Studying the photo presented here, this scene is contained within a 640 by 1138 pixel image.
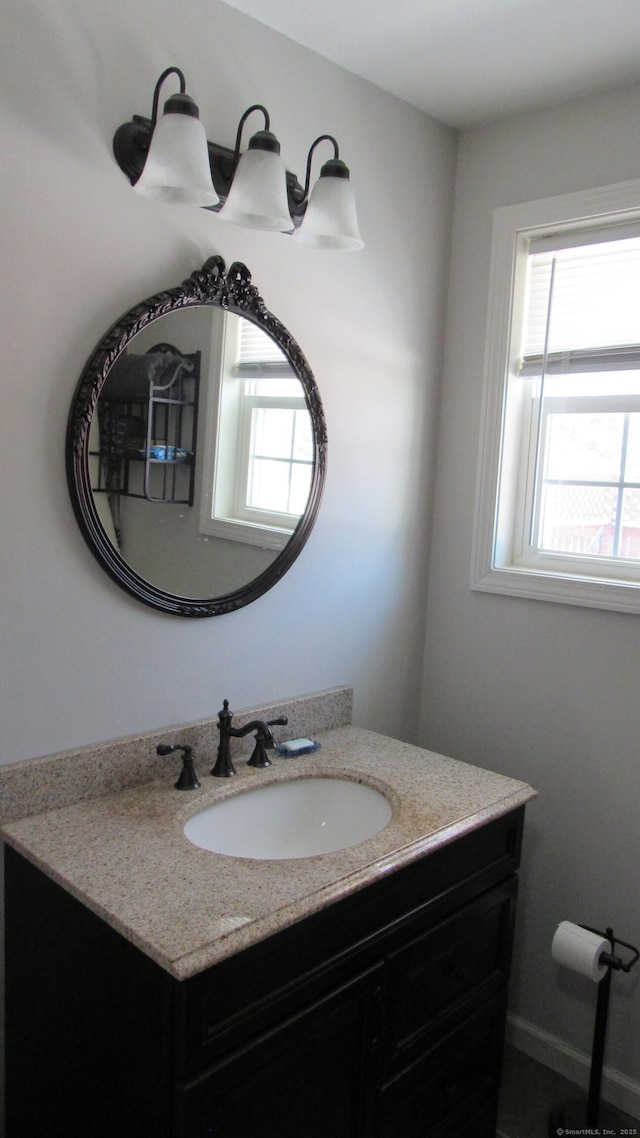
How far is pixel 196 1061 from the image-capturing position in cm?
113

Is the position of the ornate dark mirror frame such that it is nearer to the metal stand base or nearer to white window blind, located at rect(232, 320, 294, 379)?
white window blind, located at rect(232, 320, 294, 379)

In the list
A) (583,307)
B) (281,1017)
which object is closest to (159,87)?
(583,307)

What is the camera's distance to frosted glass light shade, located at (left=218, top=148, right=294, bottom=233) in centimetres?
150

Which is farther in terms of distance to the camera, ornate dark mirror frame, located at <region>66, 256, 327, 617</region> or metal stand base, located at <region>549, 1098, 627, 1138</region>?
metal stand base, located at <region>549, 1098, 627, 1138</region>

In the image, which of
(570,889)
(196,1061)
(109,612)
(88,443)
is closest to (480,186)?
(88,443)

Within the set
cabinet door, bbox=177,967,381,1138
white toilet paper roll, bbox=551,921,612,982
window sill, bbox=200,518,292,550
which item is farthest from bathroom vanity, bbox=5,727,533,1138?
window sill, bbox=200,518,292,550

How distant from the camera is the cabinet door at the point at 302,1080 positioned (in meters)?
1.16

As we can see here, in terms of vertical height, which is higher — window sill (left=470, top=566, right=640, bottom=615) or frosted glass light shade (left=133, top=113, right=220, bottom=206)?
frosted glass light shade (left=133, top=113, right=220, bottom=206)

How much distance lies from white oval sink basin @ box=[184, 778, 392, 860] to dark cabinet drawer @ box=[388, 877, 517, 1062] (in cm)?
25

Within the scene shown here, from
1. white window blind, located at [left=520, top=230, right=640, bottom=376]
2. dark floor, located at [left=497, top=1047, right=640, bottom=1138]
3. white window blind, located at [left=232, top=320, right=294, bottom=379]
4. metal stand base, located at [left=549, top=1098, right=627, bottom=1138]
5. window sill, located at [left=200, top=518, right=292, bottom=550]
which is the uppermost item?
white window blind, located at [left=520, top=230, right=640, bottom=376]

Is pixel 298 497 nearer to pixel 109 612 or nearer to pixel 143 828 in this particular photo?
pixel 109 612

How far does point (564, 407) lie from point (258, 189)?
1.04 m

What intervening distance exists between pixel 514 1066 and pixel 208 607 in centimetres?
150

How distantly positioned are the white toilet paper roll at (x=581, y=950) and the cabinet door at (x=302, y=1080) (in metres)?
0.60
